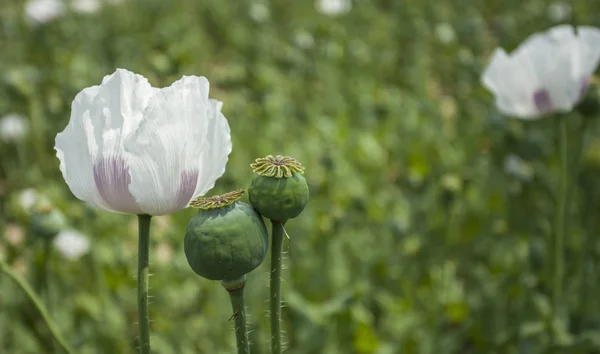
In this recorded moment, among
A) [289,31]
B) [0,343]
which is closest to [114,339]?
[0,343]

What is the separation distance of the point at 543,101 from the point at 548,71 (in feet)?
0.23

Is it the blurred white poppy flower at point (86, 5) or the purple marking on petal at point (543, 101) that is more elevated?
the blurred white poppy flower at point (86, 5)

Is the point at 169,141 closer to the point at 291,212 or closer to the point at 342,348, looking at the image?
the point at 291,212

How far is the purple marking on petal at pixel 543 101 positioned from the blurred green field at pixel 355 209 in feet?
0.70

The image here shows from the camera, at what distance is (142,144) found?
2.62ft

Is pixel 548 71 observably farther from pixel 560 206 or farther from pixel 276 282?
pixel 276 282

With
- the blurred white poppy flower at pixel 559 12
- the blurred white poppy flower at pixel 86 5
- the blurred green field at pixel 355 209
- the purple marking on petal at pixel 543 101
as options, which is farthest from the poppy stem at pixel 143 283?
the blurred white poppy flower at pixel 86 5

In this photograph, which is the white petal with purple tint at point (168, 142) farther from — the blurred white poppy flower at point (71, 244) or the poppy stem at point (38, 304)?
the blurred white poppy flower at point (71, 244)

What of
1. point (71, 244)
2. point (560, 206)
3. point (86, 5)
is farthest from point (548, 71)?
point (86, 5)

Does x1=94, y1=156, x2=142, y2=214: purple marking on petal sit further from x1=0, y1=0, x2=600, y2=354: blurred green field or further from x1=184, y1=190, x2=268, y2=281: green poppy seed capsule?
x1=0, y1=0, x2=600, y2=354: blurred green field

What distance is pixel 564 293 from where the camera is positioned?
2.02m

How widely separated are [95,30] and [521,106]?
12.4 feet

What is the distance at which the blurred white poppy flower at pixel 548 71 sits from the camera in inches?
59.2

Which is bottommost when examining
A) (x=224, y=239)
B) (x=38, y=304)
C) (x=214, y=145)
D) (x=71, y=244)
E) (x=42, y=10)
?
(x=71, y=244)
